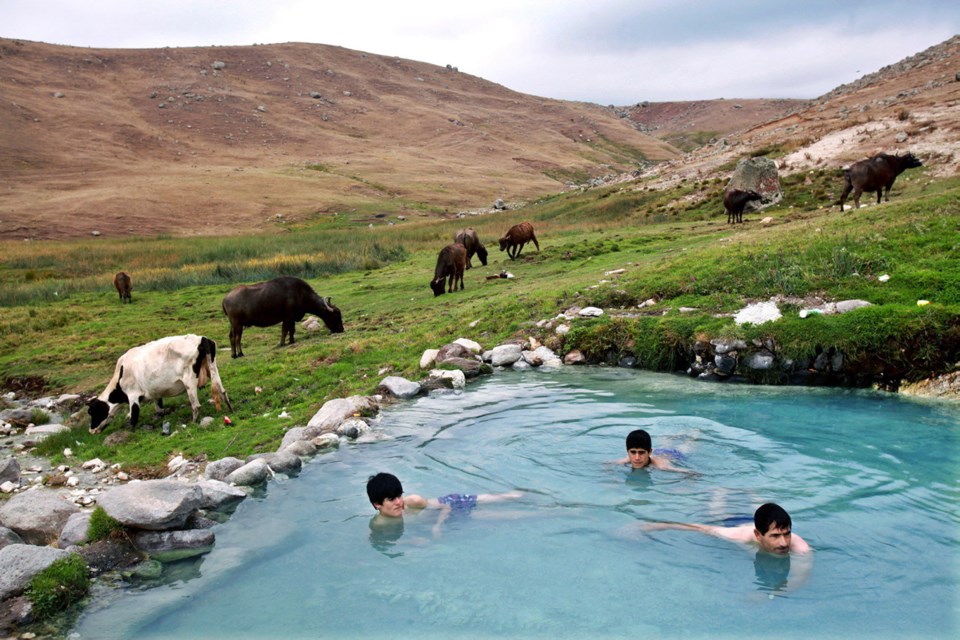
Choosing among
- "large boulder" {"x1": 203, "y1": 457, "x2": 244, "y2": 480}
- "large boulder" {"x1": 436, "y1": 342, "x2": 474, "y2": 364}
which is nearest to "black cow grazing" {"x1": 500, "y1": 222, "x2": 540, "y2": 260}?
"large boulder" {"x1": 436, "y1": 342, "x2": 474, "y2": 364}

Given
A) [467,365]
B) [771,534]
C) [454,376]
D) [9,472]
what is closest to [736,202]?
[467,365]

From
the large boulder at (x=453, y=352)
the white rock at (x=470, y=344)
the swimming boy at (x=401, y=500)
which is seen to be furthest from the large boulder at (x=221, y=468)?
the white rock at (x=470, y=344)

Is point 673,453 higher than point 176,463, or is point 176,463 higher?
point 673,453

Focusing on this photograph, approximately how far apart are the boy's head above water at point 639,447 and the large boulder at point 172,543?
4602 mm

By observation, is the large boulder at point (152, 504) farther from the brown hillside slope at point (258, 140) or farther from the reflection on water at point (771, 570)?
the brown hillside slope at point (258, 140)

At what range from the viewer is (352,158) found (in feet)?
335

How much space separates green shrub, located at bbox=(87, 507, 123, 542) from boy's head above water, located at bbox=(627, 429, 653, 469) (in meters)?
5.42

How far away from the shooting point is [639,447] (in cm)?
813

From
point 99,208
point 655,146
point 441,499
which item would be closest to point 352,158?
point 99,208

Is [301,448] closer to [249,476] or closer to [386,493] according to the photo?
[249,476]

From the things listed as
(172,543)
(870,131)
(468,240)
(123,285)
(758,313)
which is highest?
(870,131)

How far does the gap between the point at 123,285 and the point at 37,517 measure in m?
20.5

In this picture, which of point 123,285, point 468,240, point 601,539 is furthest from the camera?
point 468,240

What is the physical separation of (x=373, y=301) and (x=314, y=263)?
895 centimetres
